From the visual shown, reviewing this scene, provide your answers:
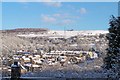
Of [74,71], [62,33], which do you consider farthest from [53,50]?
[74,71]

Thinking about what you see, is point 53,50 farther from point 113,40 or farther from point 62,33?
point 113,40

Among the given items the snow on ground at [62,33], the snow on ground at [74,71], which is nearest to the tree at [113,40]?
the snow on ground at [74,71]

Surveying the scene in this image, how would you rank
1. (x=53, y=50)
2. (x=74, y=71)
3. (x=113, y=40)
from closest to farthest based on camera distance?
(x=113, y=40)
(x=74, y=71)
(x=53, y=50)

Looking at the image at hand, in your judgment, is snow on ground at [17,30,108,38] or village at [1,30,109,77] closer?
village at [1,30,109,77]

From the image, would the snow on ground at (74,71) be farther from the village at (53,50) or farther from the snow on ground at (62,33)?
the snow on ground at (62,33)

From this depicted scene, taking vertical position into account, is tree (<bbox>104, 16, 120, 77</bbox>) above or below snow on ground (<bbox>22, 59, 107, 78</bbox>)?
above

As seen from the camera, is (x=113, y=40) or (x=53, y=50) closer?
(x=113, y=40)

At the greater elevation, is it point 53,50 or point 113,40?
point 113,40

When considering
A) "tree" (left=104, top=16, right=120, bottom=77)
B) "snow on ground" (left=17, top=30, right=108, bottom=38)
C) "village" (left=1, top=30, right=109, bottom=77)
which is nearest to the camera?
"tree" (left=104, top=16, right=120, bottom=77)

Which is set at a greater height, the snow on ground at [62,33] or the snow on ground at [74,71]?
the snow on ground at [62,33]

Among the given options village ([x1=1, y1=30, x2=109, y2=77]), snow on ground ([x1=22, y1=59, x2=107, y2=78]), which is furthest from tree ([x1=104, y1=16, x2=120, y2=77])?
village ([x1=1, y1=30, x2=109, y2=77])

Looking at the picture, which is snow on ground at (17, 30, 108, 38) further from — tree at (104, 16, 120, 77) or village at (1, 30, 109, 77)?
tree at (104, 16, 120, 77)

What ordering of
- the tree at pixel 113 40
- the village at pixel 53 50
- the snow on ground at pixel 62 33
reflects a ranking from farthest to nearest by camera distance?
1. the snow on ground at pixel 62 33
2. the village at pixel 53 50
3. the tree at pixel 113 40
